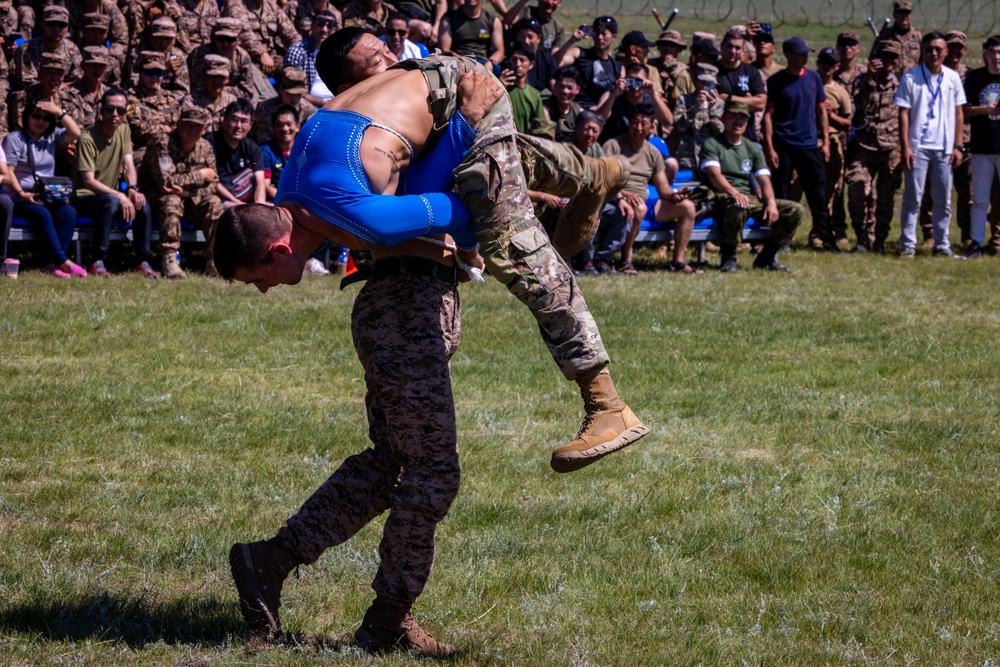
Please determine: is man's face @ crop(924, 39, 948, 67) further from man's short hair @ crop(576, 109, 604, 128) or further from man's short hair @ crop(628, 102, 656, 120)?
man's short hair @ crop(576, 109, 604, 128)

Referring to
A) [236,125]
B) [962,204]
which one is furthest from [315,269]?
[962,204]

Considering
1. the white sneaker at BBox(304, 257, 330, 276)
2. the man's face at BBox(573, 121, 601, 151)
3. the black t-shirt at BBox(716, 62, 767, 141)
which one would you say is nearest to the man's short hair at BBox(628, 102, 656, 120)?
the man's face at BBox(573, 121, 601, 151)

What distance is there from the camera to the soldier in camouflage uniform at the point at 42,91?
39.2 ft

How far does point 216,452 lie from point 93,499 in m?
0.96

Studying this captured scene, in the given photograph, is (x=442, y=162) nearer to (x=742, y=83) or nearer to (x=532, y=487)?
(x=532, y=487)

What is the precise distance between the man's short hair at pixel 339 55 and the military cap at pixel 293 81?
8834 millimetres

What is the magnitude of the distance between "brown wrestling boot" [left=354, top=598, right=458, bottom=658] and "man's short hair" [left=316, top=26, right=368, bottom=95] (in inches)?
74.2

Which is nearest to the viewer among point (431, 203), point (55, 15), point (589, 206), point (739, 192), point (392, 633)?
point (431, 203)

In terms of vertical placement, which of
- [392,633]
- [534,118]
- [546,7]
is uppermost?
[546,7]

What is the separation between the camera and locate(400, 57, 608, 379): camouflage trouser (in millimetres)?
4035

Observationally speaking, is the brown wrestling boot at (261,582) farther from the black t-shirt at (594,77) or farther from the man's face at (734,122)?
the black t-shirt at (594,77)

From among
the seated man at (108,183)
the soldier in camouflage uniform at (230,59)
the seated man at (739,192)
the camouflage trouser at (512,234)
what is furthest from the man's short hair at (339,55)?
the seated man at (739,192)

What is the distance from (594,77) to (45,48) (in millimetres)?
6230

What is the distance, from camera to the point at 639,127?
43.5 feet
